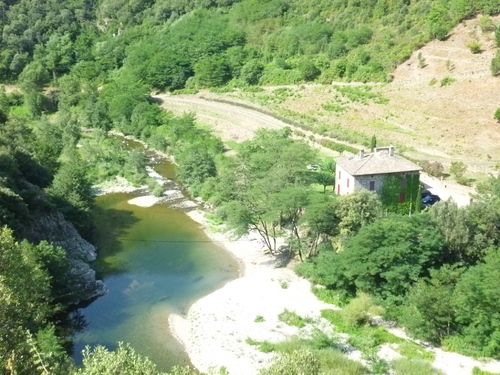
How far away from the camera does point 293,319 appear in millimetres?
35094

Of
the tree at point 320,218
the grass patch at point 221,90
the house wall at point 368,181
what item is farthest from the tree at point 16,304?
the grass patch at point 221,90

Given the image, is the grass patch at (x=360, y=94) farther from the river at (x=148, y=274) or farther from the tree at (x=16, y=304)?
the tree at (x=16, y=304)

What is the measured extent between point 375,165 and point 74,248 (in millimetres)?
25642

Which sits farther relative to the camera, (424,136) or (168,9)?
(168,9)

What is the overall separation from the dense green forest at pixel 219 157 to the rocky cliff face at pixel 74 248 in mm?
942

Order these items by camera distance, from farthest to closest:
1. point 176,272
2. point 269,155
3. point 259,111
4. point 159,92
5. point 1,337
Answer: point 159,92, point 259,111, point 269,155, point 176,272, point 1,337

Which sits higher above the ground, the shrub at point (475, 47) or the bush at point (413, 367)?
the shrub at point (475, 47)

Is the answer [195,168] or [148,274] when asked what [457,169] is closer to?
[195,168]

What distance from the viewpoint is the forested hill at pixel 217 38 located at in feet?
282

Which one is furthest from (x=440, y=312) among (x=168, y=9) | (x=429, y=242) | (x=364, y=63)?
(x=168, y=9)

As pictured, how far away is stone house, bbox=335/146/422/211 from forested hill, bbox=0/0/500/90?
37.7m

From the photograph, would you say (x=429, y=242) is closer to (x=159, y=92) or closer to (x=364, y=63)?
(x=364, y=63)

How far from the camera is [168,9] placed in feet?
422

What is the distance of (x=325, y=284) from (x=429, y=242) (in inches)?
306
